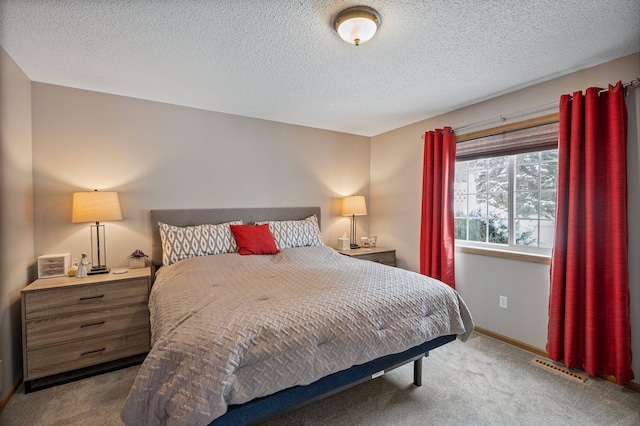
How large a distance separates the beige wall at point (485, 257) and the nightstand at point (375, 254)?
0.13m

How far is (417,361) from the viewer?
2125 mm

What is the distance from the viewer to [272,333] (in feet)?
4.63

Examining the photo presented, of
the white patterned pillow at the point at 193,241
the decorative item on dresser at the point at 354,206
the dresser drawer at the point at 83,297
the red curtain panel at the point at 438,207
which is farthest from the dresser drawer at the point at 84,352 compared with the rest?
the red curtain panel at the point at 438,207

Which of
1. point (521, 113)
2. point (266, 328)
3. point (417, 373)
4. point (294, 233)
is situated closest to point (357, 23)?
point (266, 328)

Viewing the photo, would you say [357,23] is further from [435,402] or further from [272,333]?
[435,402]

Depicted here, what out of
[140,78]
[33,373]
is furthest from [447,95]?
[33,373]

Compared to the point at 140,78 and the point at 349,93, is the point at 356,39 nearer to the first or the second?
the point at 349,93

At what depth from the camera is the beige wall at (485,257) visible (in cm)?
216

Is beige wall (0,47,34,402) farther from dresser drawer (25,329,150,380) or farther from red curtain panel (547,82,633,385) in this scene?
red curtain panel (547,82,633,385)

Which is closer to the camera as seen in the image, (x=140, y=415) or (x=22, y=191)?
(x=140, y=415)

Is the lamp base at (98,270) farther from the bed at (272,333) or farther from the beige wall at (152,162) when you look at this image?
the bed at (272,333)

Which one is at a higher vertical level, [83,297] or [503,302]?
[83,297]

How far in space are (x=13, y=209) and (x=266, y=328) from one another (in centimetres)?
220

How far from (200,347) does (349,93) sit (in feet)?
8.20
